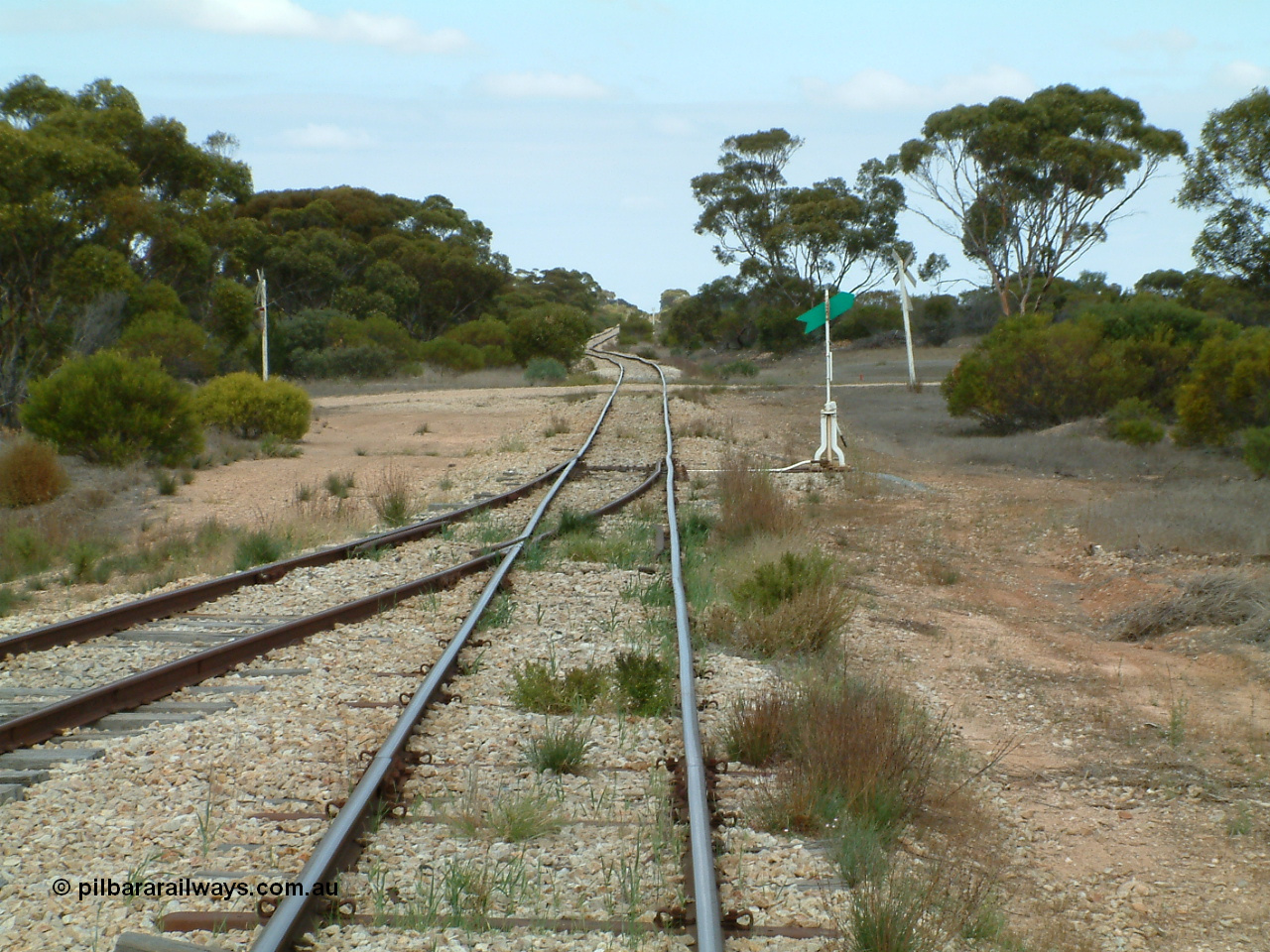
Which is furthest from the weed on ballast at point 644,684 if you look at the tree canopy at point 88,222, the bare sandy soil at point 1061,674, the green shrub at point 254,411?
the tree canopy at point 88,222

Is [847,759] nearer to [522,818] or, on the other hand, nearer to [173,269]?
[522,818]

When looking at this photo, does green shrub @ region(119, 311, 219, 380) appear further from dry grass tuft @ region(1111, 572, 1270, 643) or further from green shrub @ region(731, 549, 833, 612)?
dry grass tuft @ region(1111, 572, 1270, 643)

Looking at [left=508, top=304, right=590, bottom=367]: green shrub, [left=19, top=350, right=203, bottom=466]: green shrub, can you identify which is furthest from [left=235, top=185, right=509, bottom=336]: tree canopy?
[left=19, top=350, right=203, bottom=466]: green shrub

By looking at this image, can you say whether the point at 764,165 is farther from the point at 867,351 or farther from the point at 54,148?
the point at 54,148

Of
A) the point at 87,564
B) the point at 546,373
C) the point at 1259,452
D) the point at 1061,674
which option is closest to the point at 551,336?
the point at 546,373

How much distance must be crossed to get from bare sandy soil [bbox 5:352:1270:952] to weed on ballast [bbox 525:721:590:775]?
191 cm

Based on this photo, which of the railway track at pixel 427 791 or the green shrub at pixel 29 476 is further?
the green shrub at pixel 29 476

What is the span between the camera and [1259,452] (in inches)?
637

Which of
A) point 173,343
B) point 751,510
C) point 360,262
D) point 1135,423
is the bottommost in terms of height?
point 751,510

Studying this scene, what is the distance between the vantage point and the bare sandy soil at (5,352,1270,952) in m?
4.76

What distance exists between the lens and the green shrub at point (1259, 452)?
52.7 ft

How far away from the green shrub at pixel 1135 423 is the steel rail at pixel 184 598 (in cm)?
1368

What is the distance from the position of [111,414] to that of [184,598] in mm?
11548

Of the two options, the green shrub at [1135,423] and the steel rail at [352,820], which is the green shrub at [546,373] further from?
the steel rail at [352,820]
